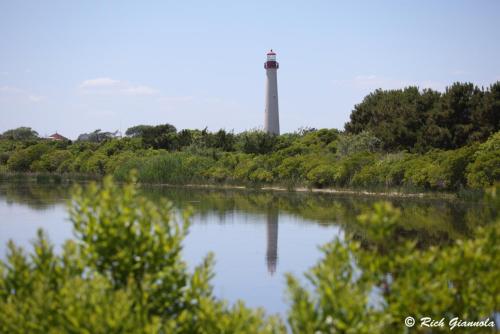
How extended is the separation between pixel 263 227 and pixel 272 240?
3.48 metres

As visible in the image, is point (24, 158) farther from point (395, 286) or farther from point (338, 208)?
point (395, 286)

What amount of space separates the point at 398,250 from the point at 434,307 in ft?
2.83

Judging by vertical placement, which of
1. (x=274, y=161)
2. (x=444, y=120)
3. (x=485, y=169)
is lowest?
(x=485, y=169)

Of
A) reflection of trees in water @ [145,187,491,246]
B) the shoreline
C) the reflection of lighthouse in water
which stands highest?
the shoreline

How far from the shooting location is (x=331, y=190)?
148 ft

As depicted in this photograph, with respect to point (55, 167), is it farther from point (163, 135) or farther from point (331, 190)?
point (331, 190)

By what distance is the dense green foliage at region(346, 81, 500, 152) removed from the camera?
43406 mm

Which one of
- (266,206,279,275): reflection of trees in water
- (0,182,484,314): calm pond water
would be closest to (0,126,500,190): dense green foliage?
(0,182,484,314): calm pond water

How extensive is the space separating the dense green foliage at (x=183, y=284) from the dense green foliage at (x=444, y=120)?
3696 centimetres

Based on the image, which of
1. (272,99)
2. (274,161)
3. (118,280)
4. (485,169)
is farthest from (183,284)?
(272,99)

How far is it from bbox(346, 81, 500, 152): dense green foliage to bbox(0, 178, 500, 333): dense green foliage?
3696 cm

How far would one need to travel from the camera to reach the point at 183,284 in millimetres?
7344

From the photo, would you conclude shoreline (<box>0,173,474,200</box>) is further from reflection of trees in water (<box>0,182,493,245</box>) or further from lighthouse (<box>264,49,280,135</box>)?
lighthouse (<box>264,49,280,135</box>)

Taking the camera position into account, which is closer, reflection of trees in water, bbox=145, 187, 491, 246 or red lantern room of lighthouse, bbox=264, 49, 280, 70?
reflection of trees in water, bbox=145, 187, 491, 246
